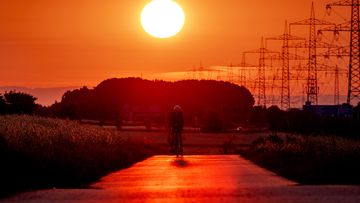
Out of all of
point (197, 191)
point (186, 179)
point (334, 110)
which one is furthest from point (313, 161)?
point (334, 110)

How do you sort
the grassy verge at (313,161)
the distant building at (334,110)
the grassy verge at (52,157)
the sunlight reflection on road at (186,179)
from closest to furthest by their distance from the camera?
the sunlight reflection on road at (186,179) < the grassy verge at (52,157) < the grassy verge at (313,161) < the distant building at (334,110)

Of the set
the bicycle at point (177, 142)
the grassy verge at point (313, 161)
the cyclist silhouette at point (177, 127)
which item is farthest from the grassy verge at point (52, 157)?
the grassy verge at point (313, 161)

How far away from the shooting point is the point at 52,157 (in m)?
24.5

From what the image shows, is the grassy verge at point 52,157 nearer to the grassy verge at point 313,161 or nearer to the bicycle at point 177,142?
the bicycle at point 177,142

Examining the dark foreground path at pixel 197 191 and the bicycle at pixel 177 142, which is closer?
the dark foreground path at pixel 197 191

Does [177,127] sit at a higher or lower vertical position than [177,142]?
higher

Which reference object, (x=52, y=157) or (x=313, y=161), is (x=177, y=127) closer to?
(x=313, y=161)

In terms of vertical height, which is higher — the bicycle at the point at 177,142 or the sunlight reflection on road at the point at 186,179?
the bicycle at the point at 177,142

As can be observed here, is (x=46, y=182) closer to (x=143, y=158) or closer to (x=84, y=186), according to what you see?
(x=84, y=186)

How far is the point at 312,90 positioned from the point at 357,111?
22.4 ft

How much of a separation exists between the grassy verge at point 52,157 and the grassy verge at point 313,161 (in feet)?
20.2

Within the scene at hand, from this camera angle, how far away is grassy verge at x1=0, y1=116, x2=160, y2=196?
68.6ft

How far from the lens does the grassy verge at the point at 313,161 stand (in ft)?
78.6

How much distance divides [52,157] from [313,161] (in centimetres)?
894
